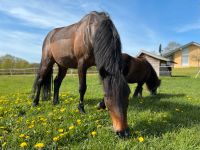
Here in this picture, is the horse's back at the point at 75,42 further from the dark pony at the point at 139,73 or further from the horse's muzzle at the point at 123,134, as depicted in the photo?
the dark pony at the point at 139,73

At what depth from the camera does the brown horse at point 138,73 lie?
8.52 metres

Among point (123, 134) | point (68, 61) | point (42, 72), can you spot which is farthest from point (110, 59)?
point (42, 72)

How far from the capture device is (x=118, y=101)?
3406 mm

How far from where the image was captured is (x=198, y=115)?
5.18m

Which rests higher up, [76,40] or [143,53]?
[143,53]

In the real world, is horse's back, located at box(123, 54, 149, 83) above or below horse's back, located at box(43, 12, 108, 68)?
below

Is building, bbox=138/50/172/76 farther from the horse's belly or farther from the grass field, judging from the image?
the grass field

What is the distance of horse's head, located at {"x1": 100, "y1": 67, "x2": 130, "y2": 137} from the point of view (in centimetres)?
338

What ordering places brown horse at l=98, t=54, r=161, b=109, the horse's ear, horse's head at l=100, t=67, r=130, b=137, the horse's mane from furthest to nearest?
brown horse at l=98, t=54, r=161, b=109
the horse's ear
the horse's mane
horse's head at l=100, t=67, r=130, b=137

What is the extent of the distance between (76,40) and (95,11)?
0.78m

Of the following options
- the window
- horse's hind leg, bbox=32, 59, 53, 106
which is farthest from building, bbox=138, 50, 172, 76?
horse's hind leg, bbox=32, 59, 53, 106

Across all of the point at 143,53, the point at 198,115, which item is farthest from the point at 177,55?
the point at 198,115

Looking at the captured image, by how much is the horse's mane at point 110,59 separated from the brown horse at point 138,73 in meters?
4.03

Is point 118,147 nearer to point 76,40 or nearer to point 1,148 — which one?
point 1,148
